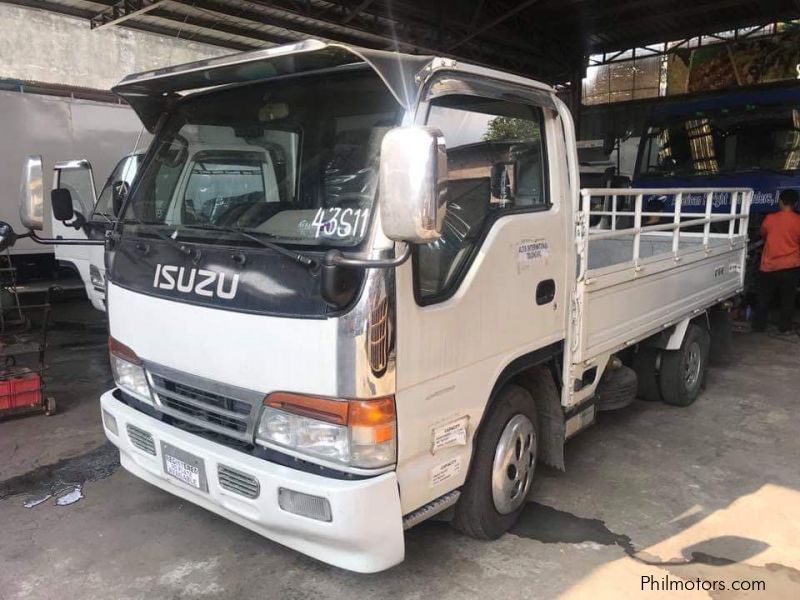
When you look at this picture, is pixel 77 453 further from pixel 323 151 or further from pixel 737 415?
pixel 737 415

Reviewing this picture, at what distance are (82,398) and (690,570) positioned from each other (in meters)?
4.78

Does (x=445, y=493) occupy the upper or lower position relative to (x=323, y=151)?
lower

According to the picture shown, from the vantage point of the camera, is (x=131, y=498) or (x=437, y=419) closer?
(x=437, y=419)

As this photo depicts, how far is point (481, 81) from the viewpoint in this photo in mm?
2680

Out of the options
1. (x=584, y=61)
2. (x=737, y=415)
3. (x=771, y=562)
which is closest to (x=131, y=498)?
(x=771, y=562)

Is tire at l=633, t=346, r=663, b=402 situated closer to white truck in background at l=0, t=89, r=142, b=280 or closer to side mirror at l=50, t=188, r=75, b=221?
side mirror at l=50, t=188, r=75, b=221

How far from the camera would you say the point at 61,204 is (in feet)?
11.7

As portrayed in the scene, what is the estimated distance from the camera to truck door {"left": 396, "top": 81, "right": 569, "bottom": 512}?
2.37 meters

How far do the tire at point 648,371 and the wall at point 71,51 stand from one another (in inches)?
573

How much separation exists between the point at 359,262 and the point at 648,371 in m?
3.65

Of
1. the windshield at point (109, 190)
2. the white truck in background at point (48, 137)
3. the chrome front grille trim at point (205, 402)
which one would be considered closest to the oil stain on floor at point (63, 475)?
the chrome front grille trim at point (205, 402)

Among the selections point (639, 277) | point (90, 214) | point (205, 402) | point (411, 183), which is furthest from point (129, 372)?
point (90, 214)

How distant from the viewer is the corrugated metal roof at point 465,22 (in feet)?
33.9

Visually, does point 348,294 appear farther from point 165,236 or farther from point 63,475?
point 63,475
